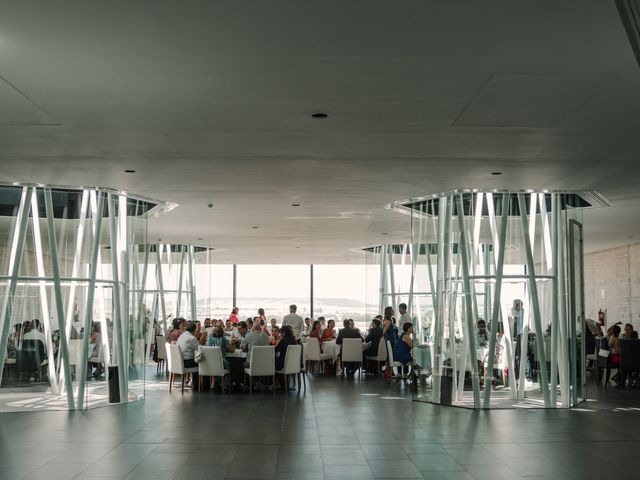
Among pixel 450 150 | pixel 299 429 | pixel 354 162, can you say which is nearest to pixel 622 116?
pixel 450 150

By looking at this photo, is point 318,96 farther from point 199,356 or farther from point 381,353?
point 381,353

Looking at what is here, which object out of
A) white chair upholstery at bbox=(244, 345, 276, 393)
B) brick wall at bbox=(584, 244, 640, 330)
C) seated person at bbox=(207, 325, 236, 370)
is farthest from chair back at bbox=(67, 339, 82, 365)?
brick wall at bbox=(584, 244, 640, 330)

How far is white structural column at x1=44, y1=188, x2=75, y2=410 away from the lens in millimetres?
10422

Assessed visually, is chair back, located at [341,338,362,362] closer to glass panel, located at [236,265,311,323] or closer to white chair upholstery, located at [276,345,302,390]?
white chair upholstery, located at [276,345,302,390]

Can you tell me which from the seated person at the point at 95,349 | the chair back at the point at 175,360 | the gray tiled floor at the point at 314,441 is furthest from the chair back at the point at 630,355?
the seated person at the point at 95,349

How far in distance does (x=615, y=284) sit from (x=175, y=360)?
45.9 feet

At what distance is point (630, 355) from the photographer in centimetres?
1323

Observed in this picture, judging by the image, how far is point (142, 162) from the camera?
869cm

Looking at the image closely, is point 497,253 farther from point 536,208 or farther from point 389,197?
point 389,197

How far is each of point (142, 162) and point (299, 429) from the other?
371 cm

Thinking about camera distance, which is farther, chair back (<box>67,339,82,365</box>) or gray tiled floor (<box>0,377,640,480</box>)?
chair back (<box>67,339,82,365</box>)

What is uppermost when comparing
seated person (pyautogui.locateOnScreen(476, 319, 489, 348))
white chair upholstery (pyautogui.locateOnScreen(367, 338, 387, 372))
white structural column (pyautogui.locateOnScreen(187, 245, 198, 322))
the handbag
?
white structural column (pyautogui.locateOnScreen(187, 245, 198, 322))

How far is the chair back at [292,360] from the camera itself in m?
12.2

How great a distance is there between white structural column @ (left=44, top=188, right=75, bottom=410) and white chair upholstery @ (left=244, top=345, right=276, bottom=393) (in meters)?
2.85
